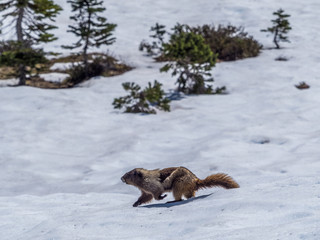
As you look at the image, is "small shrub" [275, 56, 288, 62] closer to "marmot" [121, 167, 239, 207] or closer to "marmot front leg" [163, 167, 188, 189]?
"marmot" [121, 167, 239, 207]

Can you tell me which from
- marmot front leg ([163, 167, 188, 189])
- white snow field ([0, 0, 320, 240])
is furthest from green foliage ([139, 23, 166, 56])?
marmot front leg ([163, 167, 188, 189])

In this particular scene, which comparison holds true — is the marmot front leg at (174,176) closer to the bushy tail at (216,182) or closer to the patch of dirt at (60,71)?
the bushy tail at (216,182)

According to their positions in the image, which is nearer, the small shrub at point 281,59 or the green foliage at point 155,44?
the small shrub at point 281,59

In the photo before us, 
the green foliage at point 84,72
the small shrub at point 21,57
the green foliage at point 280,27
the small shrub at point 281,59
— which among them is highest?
the green foliage at point 280,27

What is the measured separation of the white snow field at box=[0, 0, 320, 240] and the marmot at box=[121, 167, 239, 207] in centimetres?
14

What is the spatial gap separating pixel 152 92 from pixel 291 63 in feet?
19.8

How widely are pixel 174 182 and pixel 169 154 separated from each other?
11.4ft

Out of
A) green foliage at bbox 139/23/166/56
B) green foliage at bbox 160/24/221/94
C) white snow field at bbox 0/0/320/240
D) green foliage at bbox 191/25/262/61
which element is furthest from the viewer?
green foliage at bbox 139/23/166/56

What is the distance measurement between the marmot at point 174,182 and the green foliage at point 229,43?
12.4 m

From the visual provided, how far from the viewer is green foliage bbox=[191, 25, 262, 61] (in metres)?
16.3

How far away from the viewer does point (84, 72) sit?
14.6m

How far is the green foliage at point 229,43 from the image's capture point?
16266 mm

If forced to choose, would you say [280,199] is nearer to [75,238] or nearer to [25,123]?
[75,238]

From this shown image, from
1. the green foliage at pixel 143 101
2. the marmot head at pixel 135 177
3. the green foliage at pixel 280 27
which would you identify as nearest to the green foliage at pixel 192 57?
the green foliage at pixel 143 101
